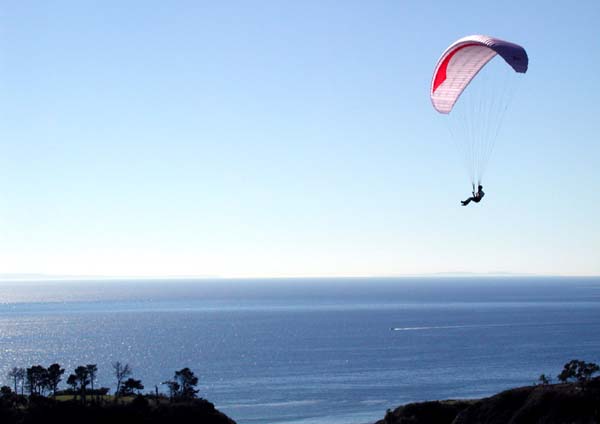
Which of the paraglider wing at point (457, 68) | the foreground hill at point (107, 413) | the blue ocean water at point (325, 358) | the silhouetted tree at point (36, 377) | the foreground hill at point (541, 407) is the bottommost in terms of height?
the blue ocean water at point (325, 358)

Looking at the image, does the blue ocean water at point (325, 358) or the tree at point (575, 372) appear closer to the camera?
the tree at point (575, 372)

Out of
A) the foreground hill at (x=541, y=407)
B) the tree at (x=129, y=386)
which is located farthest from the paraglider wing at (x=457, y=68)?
the tree at (x=129, y=386)

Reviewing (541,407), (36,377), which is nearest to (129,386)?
(36,377)

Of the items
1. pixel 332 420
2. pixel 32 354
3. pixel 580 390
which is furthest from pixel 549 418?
pixel 32 354

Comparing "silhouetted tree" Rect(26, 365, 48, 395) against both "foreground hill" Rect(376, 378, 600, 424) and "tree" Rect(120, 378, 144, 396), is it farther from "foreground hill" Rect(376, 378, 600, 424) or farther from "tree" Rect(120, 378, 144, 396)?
"foreground hill" Rect(376, 378, 600, 424)

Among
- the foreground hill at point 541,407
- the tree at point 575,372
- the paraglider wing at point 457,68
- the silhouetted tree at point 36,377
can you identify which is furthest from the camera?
the silhouetted tree at point 36,377

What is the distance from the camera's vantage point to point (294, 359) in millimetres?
128000

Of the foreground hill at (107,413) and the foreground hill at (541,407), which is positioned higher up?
the foreground hill at (541,407)

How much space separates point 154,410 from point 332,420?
23219 millimetres

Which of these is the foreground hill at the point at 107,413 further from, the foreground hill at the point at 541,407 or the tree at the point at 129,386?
the foreground hill at the point at 541,407

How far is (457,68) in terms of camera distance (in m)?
37.7

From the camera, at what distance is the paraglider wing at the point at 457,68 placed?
35.4 metres

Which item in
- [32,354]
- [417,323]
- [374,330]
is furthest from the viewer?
[417,323]

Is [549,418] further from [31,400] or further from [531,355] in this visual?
[531,355]
